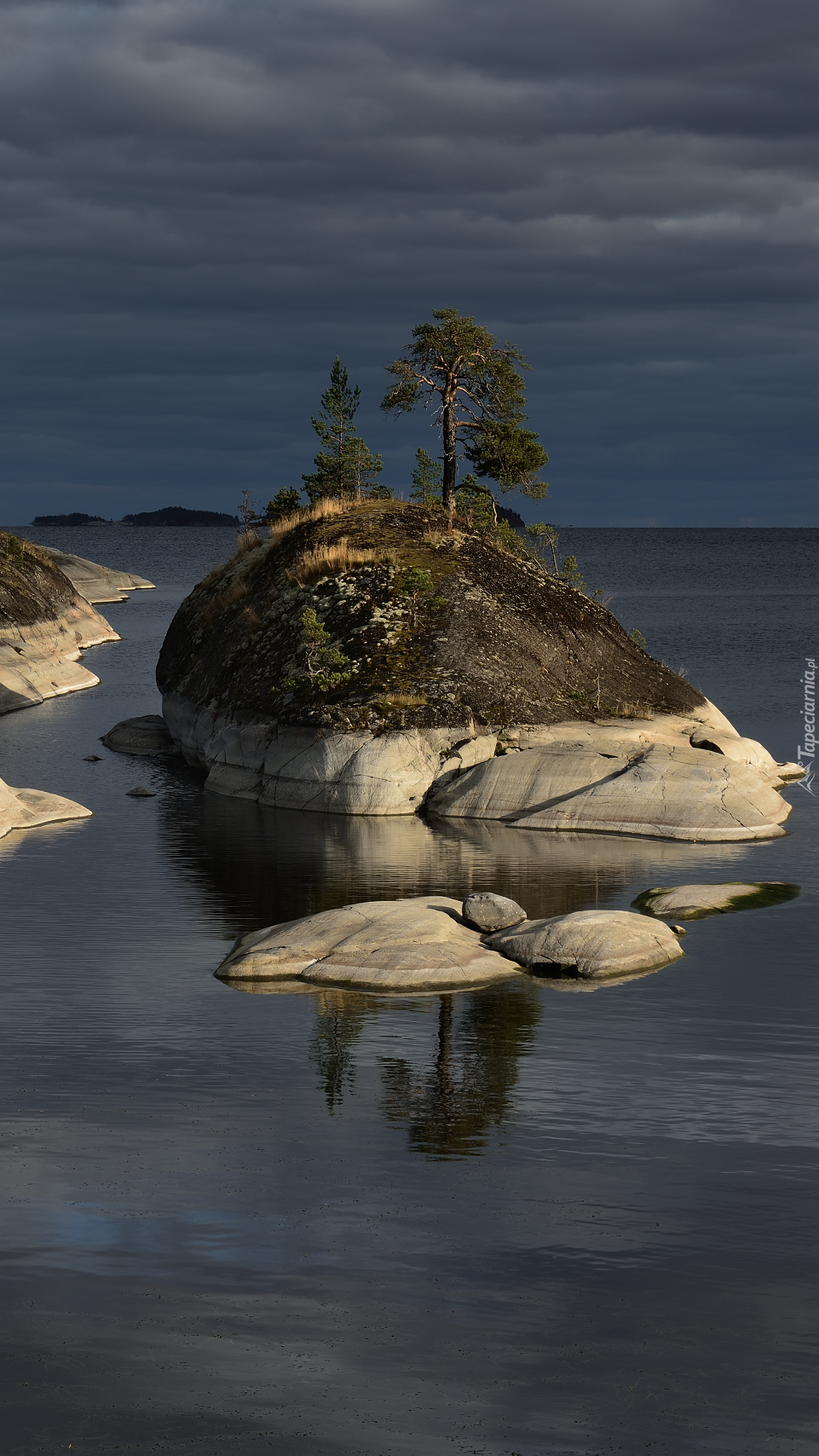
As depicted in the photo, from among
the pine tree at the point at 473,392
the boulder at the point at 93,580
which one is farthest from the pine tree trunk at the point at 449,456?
the boulder at the point at 93,580

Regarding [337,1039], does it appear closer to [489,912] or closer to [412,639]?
[489,912]

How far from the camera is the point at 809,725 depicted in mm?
66938

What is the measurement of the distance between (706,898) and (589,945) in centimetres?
589

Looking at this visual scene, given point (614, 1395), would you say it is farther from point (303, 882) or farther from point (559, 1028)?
point (303, 882)

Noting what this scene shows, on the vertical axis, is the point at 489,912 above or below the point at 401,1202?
above

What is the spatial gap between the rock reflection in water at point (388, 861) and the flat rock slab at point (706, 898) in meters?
1.30

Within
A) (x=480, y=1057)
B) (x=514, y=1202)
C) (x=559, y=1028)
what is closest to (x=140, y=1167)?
(x=514, y=1202)

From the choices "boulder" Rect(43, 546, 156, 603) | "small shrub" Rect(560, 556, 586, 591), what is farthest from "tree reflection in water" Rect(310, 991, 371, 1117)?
"boulder" Rect(43, 546, 156, 603)

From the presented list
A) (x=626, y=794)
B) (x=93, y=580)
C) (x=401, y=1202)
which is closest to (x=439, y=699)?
(x=626, y=794)

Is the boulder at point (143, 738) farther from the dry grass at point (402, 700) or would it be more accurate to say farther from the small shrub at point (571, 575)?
the small shrub at point (571, 575)

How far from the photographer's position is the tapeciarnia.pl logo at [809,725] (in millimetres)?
53003

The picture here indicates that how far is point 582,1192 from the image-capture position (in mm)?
18109

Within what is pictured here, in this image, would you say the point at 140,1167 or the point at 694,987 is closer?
the point at 140,1167

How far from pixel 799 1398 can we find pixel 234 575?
51.6 metres
